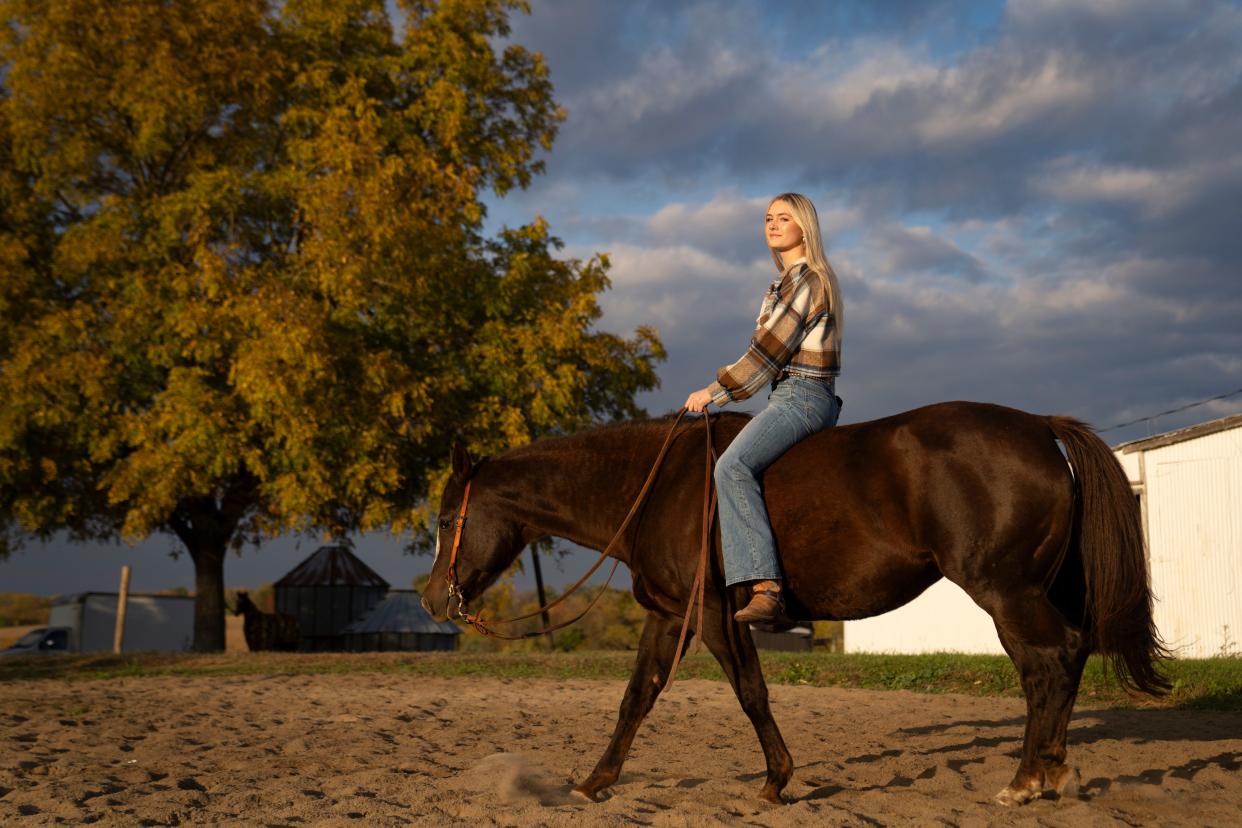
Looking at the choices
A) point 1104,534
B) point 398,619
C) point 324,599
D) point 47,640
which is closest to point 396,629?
point 398,619

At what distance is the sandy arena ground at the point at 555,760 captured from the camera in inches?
194

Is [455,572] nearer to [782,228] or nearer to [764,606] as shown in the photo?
[764,606]

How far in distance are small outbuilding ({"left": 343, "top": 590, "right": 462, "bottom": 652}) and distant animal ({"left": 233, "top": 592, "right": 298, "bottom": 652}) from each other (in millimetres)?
2501

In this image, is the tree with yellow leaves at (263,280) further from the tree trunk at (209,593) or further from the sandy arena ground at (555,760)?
the sandy arena ground at (555,760)

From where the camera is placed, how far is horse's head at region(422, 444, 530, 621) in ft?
20.1

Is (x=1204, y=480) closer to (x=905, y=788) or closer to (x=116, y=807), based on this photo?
(x=905, y=788)

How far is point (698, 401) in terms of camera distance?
5.60 meters

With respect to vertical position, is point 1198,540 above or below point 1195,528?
below

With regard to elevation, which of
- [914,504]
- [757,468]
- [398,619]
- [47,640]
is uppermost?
[757,468]

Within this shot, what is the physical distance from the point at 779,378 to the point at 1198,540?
13.3m

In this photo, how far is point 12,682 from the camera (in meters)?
14.2

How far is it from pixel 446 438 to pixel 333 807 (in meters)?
14.6

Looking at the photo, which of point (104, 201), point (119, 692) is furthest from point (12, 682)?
point (104, 201)

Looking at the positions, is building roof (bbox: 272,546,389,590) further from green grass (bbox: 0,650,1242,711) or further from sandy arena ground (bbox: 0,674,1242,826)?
sandy arena ground (bbox: 0,674,1242,826)
